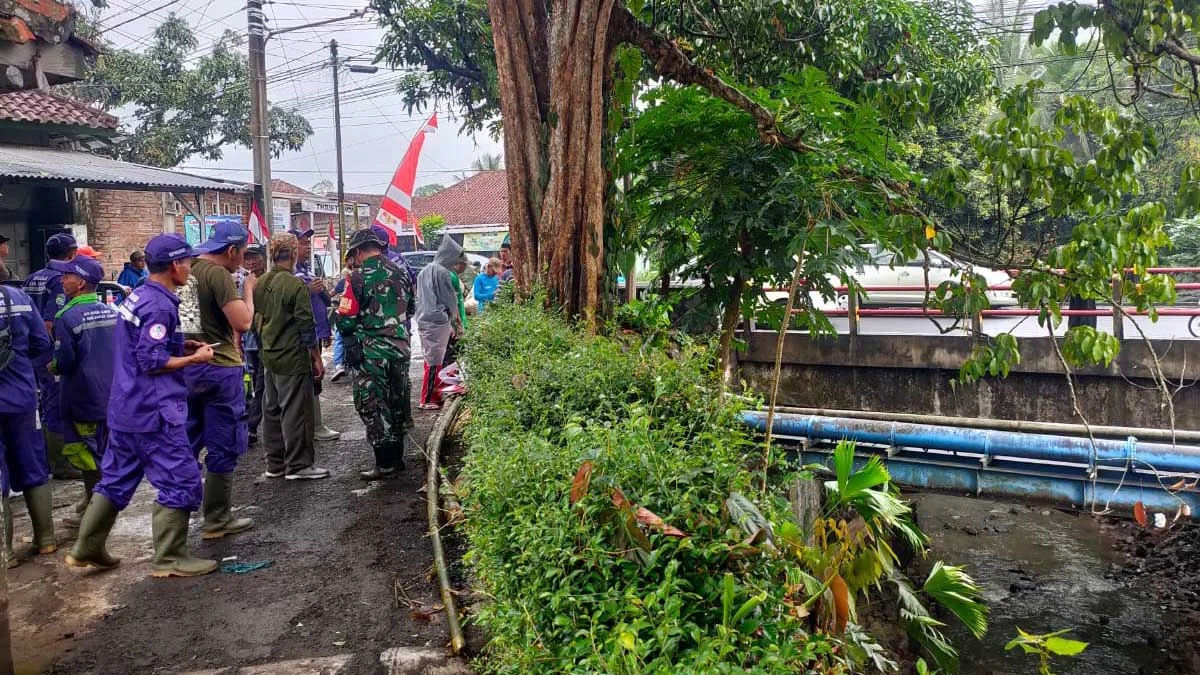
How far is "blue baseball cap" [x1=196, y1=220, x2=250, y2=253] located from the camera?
559 cm

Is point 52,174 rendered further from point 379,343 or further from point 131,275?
point 379,343

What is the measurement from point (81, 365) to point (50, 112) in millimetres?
10116

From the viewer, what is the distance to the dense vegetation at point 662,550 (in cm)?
216

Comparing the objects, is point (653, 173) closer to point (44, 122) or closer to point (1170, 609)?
point (1170, 609)

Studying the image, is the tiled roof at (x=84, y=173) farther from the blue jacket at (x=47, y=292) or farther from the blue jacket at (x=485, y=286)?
the blue jacket at (x=485, y=286)

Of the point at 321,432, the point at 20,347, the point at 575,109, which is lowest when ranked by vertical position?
the point at 321,432

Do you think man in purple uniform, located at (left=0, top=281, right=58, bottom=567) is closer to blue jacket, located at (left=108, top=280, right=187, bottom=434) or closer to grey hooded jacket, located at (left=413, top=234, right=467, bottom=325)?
blue jacket, located at (left=108, top=280, right=187, bottom=434)

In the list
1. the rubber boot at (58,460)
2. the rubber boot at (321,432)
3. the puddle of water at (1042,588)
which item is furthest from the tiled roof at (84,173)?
the puddle of water at (1042,588)

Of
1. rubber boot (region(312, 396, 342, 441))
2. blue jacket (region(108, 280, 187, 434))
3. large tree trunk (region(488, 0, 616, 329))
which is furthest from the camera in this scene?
rubber boot (region(312, 396, 342, 441))

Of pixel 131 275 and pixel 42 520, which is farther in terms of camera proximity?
pixel 131 275

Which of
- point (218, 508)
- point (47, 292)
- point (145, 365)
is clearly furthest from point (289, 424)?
point (145, 365)

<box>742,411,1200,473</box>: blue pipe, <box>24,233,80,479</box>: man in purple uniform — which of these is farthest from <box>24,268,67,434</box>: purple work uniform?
<box>742,411,1200,473</box>: blue pipe

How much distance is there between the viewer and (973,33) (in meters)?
13.4

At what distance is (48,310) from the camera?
7.16 metres
